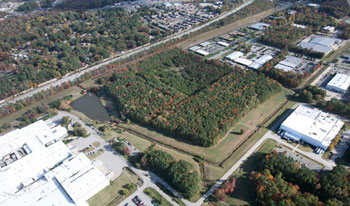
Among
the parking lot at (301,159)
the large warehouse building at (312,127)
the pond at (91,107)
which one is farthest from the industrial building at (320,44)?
the pond at (91,107)

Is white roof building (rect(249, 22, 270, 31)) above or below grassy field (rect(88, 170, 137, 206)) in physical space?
above

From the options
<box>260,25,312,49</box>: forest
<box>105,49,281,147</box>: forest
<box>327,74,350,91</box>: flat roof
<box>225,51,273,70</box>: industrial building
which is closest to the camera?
<box>105,49,281,147</box>: forest

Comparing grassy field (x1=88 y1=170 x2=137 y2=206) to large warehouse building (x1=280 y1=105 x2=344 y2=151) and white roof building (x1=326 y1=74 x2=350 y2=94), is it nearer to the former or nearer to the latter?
large warehouse building (x1=280 y1=105 x2=344 y2=151)

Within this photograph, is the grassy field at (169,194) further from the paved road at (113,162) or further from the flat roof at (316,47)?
the flat roof at (316,47)

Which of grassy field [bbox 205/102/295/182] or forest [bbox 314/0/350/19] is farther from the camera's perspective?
forest [bbox 314/0/350/19]

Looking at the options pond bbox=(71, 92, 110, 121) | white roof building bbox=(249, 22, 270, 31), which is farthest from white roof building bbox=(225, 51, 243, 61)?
pond bbox=(71, 92, 110, 121)

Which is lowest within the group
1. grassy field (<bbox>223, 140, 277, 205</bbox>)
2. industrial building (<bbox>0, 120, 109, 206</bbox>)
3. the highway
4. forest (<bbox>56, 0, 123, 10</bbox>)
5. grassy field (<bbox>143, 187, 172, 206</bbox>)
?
grassy field (<bbox>223, 140, 277, 205</bbox>)
